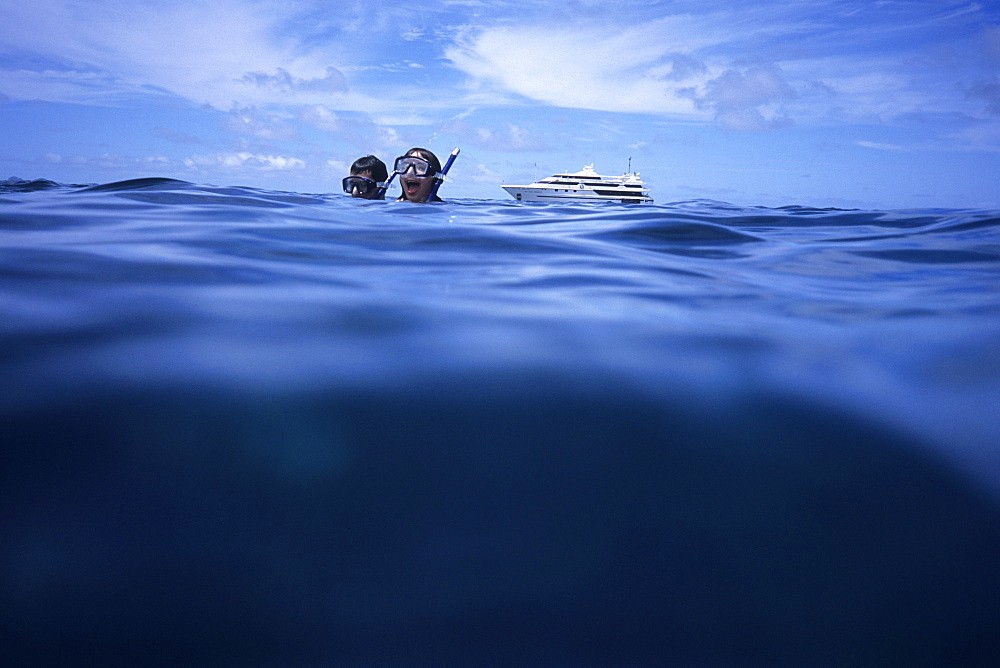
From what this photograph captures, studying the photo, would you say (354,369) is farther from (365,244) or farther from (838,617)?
(365,244)

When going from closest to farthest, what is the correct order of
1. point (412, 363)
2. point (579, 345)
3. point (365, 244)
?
point (412, 363) → point (579, 345) → point (365, 244)

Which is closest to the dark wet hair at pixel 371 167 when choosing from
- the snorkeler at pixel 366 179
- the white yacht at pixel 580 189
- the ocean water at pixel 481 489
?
the snorkeler at pixel 366 179

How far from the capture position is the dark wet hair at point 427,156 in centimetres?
987

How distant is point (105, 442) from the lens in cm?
92

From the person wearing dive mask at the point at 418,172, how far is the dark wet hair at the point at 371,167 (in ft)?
2.17

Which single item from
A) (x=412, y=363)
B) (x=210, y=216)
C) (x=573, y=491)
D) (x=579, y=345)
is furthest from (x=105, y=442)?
(x=210, y=216)

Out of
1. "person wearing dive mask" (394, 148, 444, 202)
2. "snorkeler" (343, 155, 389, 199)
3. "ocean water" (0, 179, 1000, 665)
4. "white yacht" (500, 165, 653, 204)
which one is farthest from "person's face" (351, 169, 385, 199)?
"white yacht" (500, 165, 653, 204)

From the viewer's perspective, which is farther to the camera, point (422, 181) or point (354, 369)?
point (422, 181)

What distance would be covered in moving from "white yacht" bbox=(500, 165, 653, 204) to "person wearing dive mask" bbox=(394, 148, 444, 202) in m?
48.8

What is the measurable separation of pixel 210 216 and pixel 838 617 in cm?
519

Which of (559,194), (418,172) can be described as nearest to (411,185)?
(418,172)

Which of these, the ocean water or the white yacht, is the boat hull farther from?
the ocean water

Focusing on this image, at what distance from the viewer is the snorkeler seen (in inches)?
410

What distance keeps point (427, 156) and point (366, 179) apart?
1.24m
